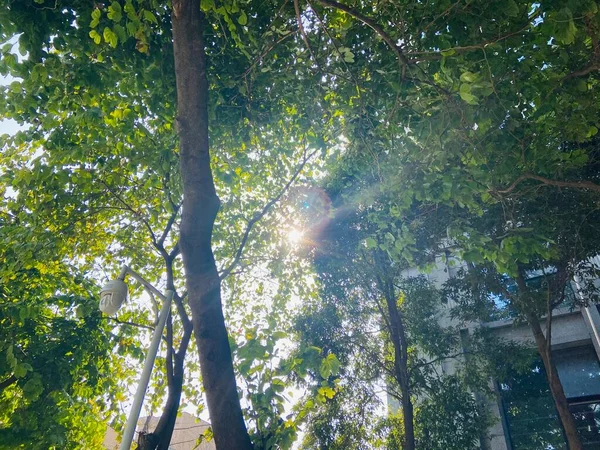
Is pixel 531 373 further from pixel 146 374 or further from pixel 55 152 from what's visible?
pixel 55 152

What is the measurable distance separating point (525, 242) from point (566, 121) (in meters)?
2.40

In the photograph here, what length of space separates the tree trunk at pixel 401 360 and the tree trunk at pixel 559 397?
11.6 ft

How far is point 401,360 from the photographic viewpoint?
12.2 m

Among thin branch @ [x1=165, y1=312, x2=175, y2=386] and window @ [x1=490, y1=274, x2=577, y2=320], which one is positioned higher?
window @ [x1=490, y1=274, x2=577, y2=320]

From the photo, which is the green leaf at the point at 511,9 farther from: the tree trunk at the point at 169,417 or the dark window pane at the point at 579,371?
the dark window pane at the point at 579,371

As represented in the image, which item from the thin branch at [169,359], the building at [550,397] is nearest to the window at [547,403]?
the building at [550,397]

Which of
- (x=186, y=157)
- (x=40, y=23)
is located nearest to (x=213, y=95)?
(x=40, y=23)

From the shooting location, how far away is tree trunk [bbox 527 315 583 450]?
913 centimetres

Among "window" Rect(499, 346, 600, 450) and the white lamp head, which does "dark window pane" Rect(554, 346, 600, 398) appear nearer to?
"window" Rect(499, 346, 600, 450)

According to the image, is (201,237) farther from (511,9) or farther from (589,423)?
(589,423)

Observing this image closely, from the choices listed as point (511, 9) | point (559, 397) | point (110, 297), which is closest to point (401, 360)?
point (559, 397)

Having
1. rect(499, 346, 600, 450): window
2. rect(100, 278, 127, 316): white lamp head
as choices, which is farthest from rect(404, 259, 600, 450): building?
rect(100, 278, 127, 316): white lamp head

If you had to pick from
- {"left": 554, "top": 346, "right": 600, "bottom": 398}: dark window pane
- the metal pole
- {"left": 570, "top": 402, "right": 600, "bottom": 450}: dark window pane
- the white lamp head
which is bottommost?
the metal pole

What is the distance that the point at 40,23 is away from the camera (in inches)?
194
